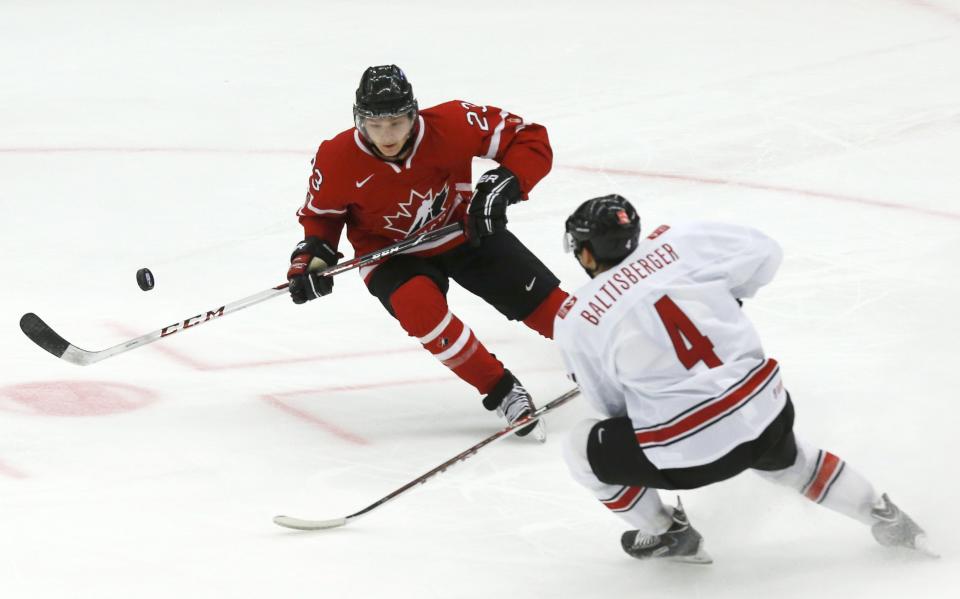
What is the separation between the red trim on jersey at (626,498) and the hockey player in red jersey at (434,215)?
2.73 ft

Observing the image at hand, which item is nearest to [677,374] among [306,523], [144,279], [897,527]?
[897,527]

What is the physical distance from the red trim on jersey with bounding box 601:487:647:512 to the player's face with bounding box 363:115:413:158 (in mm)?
1250

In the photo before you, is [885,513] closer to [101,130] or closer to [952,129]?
[952,129]

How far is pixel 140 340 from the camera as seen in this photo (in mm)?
3568

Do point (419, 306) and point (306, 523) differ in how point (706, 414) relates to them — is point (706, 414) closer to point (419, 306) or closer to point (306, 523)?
point (306, 523)

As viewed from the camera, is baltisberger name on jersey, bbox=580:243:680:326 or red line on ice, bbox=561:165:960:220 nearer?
baltisberger name on jersey, bbox=580:243:680:326

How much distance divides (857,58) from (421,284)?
12.5 ft

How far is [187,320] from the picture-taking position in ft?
11.6

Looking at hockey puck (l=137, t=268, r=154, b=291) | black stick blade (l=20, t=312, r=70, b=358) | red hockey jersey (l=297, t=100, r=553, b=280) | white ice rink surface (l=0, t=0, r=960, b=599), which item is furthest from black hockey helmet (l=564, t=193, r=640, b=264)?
black stick blade (l=20, t=312, r=70, b=358)

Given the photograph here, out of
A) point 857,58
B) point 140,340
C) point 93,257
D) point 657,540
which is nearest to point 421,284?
point 140,340

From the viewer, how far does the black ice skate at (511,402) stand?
10.8 feet

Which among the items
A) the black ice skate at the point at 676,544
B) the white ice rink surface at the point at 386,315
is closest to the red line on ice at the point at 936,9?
the white ice rink surface at the point at 386,315

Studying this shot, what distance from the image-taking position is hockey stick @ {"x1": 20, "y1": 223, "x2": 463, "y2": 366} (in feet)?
11.5

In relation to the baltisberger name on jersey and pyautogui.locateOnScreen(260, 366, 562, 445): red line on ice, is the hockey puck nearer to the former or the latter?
pyautogui.locateOnScreen(260, 366, 562, 445): red line on ice
